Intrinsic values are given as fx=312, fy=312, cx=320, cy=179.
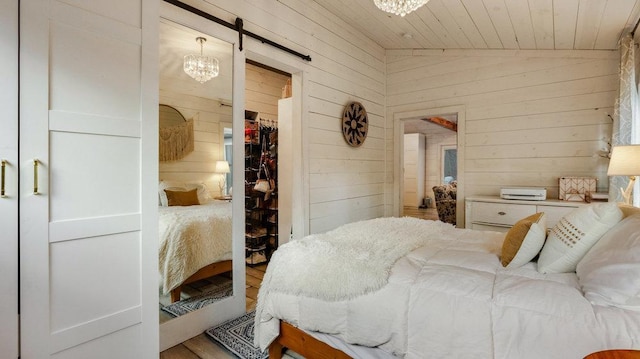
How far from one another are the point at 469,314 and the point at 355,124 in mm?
2877

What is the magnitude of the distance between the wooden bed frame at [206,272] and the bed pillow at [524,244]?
6.12 feet

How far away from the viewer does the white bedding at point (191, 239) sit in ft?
6.58

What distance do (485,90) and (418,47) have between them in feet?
3.32

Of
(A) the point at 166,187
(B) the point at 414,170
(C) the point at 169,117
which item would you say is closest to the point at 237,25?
(C) the point at 169,117

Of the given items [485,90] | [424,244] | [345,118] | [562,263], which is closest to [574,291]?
[562,263]

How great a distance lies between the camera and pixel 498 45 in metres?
3.47

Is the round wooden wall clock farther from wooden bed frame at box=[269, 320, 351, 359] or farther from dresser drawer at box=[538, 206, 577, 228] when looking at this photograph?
wooden bed frame at box=[269, 320, 351, 359]

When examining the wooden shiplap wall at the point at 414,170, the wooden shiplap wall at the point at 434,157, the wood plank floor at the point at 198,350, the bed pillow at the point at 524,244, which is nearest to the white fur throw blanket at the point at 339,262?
the bed pillow at the point at 524,244

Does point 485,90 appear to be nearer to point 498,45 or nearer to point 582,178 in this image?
point 498,45

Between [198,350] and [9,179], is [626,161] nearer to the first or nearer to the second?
[198,350]

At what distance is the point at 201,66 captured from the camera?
7.39ft

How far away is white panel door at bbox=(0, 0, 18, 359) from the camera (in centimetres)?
106

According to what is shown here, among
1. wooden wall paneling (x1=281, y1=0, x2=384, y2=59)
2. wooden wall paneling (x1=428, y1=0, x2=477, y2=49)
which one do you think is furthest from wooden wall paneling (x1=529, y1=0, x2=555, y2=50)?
wooden wall paneling (x1=281, y1=0, x2=384, y2=59)

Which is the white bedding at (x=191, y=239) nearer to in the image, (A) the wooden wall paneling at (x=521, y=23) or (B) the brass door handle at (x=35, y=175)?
(B) the brass door handle at (x=35, y=175)
